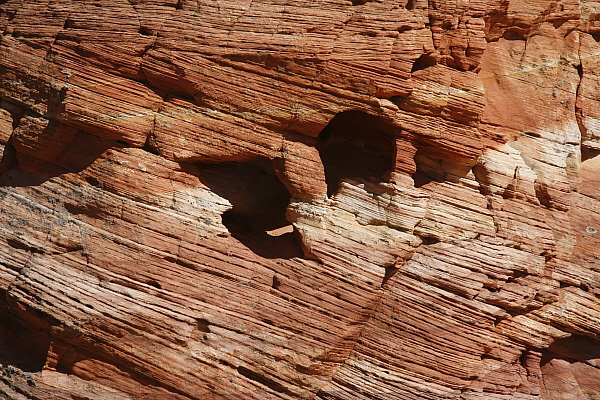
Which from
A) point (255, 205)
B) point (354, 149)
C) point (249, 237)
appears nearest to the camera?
point (249, 237)

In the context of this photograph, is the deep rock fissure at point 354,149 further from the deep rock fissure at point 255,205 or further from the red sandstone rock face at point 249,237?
the deep rock fissure at point 255,205

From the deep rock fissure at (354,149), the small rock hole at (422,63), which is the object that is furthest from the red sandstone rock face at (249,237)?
the deep rock fissure at (354,149)

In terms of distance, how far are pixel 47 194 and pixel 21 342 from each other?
2478 mm

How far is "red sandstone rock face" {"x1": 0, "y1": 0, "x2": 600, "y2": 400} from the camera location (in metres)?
9.45

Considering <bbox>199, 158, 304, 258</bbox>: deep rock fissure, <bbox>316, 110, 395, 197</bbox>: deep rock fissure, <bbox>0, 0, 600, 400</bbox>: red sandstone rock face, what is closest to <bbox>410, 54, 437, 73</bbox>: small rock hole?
<bbox>0, 0, 600, 400</bbox>: red sandstone rock face

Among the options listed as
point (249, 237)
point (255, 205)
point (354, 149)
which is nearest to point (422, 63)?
point (354, 149)

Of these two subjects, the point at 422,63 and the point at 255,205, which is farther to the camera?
the point at 255,205

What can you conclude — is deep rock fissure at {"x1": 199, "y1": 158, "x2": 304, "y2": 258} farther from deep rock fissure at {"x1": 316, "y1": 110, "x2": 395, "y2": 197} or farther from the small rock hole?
the small rock hole

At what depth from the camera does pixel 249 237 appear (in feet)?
33.8

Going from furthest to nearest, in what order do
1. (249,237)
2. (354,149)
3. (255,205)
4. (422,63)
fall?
(354,149)
(255,205)
(249,237)
(422,63)

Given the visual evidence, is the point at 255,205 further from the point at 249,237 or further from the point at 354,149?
the point at 354,149

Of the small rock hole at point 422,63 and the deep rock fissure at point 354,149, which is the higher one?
the small rock hole at point 422,63

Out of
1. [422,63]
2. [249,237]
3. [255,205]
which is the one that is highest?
[422,63]

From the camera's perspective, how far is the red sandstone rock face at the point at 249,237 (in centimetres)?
945
